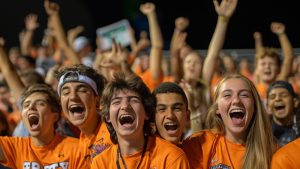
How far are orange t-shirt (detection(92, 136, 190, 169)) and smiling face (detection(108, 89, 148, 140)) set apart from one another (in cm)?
12

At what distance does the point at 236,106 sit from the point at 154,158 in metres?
0.65

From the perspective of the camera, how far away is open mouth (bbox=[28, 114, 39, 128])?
520cm

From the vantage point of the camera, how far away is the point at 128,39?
12188mm

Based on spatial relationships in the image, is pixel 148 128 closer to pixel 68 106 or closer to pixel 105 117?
pixel 105 117

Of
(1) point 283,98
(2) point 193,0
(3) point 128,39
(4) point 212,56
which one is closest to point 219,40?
(4) point 212,56

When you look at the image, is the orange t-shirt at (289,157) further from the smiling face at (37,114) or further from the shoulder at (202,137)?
the smiling face at (37,114)

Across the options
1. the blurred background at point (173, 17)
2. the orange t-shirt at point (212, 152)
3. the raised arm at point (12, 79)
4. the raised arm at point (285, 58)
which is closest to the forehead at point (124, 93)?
the orange t-shirt at point (212, 152)

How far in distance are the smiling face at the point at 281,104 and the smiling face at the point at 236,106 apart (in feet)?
5.11

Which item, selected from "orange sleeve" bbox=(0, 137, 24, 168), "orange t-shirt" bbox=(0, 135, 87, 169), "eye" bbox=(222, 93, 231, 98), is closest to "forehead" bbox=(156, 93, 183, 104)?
"eye" bbox=(222, 93, 231, 98)

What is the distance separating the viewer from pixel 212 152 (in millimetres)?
4668

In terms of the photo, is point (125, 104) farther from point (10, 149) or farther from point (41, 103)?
point (10, 149)

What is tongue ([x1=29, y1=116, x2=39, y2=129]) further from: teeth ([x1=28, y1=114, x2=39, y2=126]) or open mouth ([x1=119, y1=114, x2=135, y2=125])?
open mouth ([x1=119, y1=114, x2=135, y2=125])

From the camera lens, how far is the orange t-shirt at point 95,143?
502 centimetres

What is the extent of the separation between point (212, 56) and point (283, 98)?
3.20 feet
